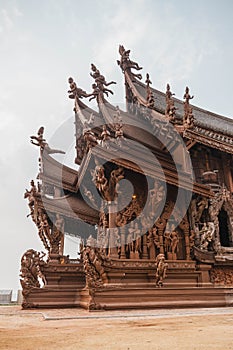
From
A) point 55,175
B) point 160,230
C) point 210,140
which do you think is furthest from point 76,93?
point 160,230

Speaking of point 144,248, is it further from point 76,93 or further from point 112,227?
point 76,93

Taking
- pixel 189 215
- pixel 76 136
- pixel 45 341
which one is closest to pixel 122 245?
pixel 189 215

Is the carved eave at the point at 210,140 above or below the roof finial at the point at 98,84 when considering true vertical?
below

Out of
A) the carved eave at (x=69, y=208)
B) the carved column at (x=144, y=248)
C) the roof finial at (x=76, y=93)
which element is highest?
the roof finial at (x=76, y=93)

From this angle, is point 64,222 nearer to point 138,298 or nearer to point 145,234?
point 145,234

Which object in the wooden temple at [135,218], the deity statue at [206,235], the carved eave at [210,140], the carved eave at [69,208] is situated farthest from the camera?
the carved eave at [69,208]

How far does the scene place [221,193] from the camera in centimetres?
907

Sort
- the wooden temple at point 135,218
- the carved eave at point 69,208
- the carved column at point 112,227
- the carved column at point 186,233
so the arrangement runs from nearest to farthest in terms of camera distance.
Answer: the wooden temple at point 135,218 → the carved column at point 112,227 → the carved column at point 186,233 → the carved eave at point 69,208

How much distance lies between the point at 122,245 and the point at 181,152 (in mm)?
4229

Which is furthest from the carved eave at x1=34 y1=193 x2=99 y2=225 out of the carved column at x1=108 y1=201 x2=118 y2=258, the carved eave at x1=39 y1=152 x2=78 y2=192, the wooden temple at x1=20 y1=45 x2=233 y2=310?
the carved column at x1=108 y1=201 x2=118 y2=258

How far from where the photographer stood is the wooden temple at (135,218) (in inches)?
236

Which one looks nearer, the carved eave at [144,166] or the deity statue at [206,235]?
the carved eave at [144,166]

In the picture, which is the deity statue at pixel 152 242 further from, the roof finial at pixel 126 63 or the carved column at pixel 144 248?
the roof finial at pixel 126 63

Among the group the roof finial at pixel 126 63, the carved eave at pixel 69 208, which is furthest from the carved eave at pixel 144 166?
the roof finial at pixel 126 63
